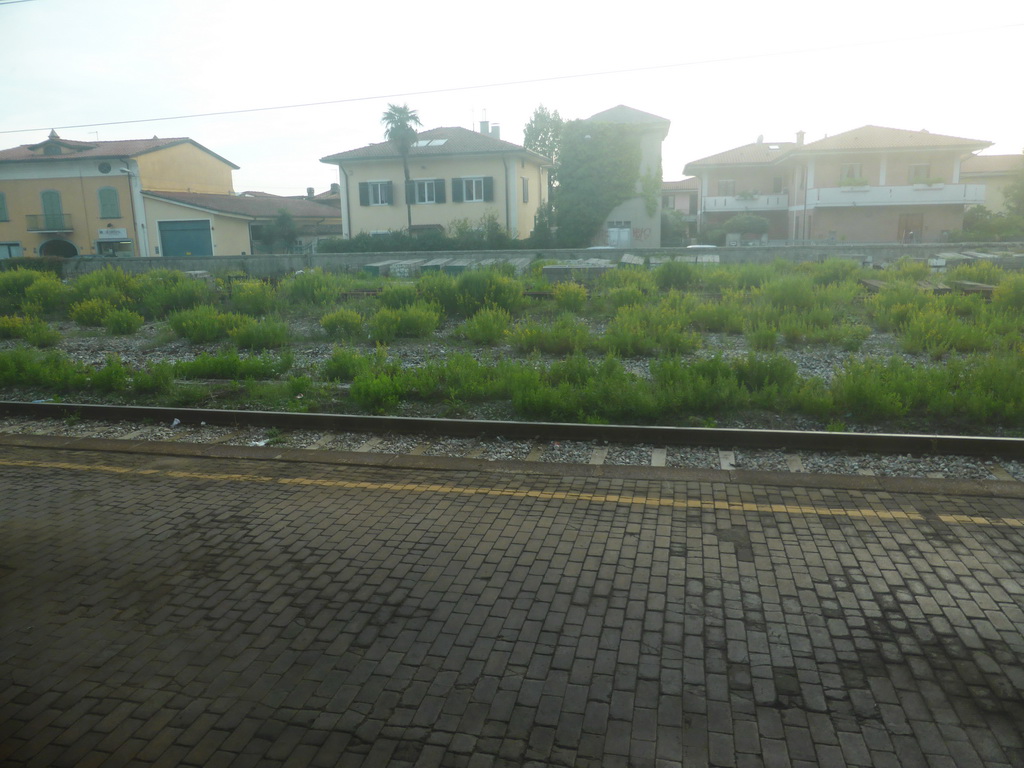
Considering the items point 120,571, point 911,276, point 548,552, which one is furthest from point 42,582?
point 911,276

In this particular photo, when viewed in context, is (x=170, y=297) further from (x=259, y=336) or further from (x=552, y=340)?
(x=552, y=340)

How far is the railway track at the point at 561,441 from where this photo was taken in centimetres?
723

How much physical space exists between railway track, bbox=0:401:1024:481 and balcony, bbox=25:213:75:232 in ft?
159

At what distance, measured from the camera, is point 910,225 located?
48969mm

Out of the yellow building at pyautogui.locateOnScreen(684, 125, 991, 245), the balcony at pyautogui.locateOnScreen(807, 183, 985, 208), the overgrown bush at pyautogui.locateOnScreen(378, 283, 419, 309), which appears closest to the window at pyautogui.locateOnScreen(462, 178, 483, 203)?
the yellow building at pyautogui.locateOnScreen(684, 125, 991, 245)

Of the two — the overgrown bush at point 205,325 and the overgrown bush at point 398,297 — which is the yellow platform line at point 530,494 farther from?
the overgrown bush at point 398,297

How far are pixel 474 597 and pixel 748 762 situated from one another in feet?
6.59

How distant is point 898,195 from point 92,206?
53.2m

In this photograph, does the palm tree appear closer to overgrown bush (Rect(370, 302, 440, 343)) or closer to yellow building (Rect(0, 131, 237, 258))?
yellow building (Rect(0, 131, 237, 258))

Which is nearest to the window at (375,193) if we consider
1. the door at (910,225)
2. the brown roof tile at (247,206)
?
the brown roof tile at (247,206)

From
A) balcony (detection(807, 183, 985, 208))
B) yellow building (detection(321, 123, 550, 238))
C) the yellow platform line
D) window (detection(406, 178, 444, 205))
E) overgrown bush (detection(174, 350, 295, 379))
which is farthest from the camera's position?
window (detection(406, 178, 444, 205))

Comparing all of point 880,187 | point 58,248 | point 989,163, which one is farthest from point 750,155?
point 58,248

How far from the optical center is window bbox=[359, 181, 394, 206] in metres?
49.8

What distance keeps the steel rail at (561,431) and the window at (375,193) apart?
4127 centimetres
